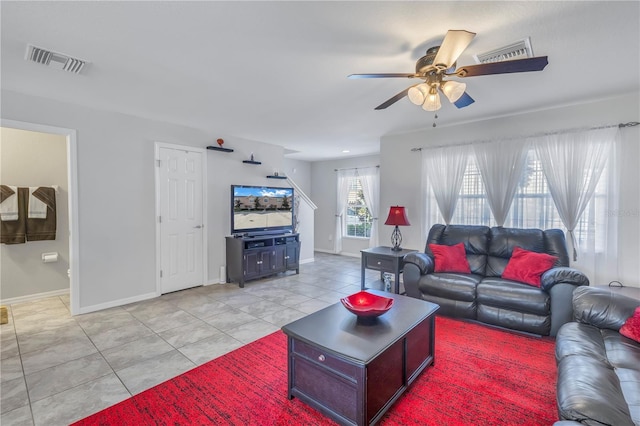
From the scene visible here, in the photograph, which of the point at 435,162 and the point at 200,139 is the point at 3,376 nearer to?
the point at 200,139

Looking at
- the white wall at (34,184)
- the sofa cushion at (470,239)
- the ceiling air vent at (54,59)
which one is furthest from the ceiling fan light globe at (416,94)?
the white wall at (34,184)

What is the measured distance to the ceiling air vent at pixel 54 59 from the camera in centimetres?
222

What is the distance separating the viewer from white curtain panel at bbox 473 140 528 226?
12.4 feet

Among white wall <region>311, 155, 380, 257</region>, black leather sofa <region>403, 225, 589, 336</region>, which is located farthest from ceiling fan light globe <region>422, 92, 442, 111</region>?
white wall <region>311, 155, 380, 257</region>

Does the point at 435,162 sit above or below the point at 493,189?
above

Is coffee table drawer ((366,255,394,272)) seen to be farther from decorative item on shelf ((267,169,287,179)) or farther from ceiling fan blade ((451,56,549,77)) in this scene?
ceiling fan blade ((451,56,549,77))

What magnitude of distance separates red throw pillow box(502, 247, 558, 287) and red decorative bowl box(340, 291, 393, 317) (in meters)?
1.76

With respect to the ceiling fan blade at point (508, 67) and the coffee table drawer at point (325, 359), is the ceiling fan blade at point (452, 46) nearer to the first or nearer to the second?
the ceiling fan blade at point (508, 67)

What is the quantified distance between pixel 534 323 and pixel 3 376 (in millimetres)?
4410

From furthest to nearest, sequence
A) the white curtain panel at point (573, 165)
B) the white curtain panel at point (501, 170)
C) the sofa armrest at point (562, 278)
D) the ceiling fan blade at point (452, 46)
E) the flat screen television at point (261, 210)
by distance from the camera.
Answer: the flat screen television at point (261, 210), the white curtain panel at point (501, 170), the white curtain panel at point (573, 165), the sofa armrest at point (562, 278), the ceiling fan blade at point (452, 46)

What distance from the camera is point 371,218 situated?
6.95 meters

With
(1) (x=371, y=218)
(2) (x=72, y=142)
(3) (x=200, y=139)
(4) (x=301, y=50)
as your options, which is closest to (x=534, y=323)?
(4) (x=301, y=50)

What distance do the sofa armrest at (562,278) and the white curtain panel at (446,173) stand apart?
1.58 meters

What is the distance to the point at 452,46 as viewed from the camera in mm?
1696
